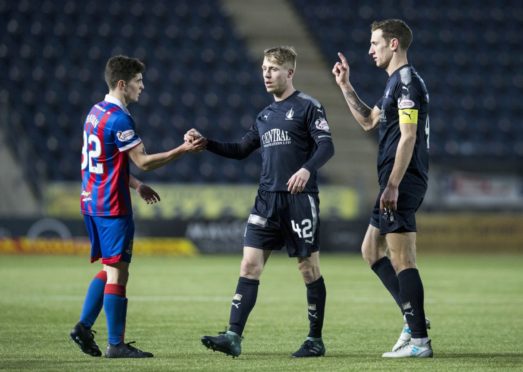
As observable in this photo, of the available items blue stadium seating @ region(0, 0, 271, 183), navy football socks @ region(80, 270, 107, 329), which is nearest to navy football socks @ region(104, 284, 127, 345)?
navy football socks @ region(80, 270, 107, 329)

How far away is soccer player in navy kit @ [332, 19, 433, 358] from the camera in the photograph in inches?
273

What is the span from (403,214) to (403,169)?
1.11 feet

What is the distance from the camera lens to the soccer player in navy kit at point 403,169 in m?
6.94

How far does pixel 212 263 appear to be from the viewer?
1875cm

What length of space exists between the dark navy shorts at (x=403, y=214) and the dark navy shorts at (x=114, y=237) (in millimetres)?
1759

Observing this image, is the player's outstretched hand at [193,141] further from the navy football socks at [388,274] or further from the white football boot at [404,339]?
the white football boot at [404,339]

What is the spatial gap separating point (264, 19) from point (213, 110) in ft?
14.0

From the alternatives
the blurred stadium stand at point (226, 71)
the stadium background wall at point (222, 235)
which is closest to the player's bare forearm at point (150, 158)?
the stadium background wall at point (222, 235)

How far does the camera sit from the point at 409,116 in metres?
6.95

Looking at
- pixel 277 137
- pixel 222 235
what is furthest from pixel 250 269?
pixel 222 235

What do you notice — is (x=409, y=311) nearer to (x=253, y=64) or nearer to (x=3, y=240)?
(x=3, y=240)

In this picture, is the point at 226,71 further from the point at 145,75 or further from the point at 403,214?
the point at 403,214

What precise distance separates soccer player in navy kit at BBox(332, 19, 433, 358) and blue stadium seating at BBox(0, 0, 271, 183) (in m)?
16.0

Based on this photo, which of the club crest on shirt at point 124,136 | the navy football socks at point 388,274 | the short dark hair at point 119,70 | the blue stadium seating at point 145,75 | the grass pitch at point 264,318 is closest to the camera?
the grass pitch at point 264,318
